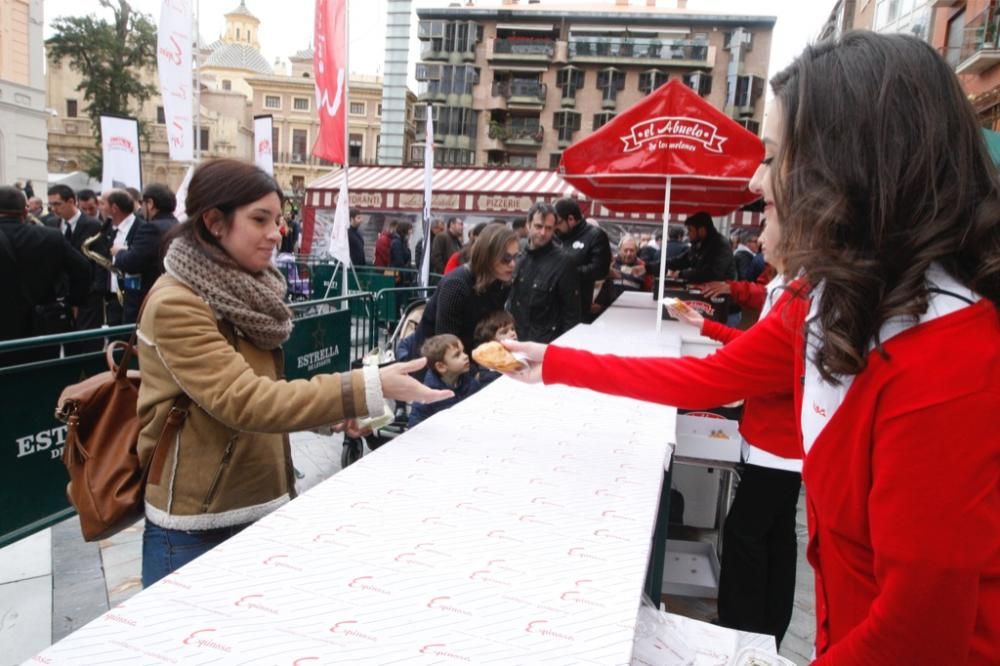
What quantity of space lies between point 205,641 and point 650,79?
4964 centimetres

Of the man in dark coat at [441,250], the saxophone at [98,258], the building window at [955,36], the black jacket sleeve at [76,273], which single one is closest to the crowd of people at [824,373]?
the black jacket sleeve at [76,273]

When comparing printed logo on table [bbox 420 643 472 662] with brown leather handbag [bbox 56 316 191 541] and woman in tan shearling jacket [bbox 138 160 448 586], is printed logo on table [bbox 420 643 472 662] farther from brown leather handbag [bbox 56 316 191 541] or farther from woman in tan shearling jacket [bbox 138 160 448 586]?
brown leather handbag [bbox 56 316 191 541]

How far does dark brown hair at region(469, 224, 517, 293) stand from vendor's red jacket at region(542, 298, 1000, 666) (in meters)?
3.09

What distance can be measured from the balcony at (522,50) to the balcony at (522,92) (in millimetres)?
1550

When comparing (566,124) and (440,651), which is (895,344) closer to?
(440,651)

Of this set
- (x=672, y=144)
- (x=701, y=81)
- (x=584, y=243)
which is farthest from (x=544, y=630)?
(x=701, y=81)

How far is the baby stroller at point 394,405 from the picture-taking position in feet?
14.0

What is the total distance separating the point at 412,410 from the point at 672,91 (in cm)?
281

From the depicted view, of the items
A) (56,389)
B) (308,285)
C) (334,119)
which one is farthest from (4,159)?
(56,389)

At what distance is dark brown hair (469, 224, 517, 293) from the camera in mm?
4031

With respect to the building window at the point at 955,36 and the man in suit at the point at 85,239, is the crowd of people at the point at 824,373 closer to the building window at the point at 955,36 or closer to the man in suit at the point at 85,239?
the man in suit at the point at 85,239

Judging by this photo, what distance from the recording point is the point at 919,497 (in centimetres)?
85

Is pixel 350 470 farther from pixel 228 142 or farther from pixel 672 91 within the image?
pixel 228 142

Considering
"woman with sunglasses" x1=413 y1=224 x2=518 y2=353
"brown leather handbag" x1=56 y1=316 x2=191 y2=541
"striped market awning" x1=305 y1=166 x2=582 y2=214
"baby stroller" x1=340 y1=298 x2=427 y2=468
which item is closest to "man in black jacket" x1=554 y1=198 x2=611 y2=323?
"baby stroller" x1=340 y1=298 x2=427 y2=468
